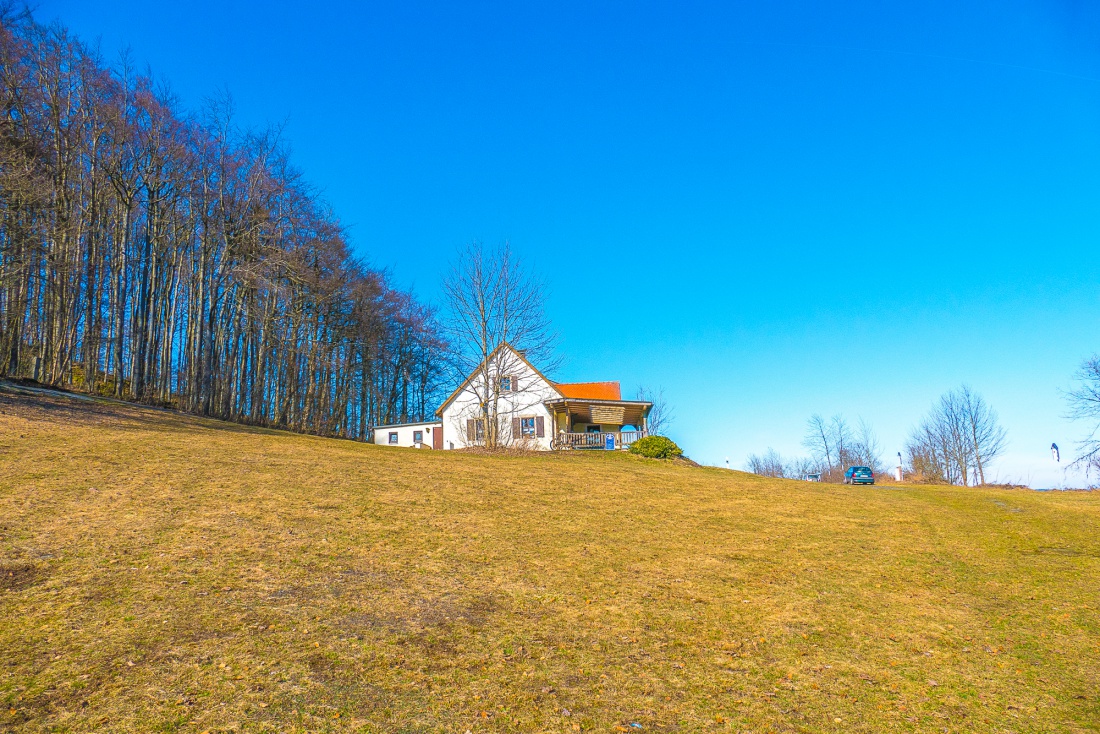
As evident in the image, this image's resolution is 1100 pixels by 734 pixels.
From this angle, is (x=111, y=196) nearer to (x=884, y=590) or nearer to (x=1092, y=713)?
(x=884, y=590)

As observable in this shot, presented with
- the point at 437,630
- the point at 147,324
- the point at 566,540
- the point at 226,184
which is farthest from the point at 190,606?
the point at 226,184

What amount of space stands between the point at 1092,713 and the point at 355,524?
Result: 9.25 m

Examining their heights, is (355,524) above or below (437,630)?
above

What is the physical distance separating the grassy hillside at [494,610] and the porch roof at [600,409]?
20000mm

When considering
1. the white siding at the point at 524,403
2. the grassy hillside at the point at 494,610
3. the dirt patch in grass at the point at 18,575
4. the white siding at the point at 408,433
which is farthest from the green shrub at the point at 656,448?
the dirt patch in grass at the point at 18,575

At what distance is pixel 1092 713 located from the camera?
16.9 feet

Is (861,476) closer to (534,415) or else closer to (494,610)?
(534,415)

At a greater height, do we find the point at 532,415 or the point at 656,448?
the point at 532,415

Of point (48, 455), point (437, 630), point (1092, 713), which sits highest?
point (48, 455)

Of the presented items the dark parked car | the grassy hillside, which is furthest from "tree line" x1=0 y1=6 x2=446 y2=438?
the dark parked car

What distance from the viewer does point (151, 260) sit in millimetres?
26250

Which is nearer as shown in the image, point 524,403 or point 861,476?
point 861,476

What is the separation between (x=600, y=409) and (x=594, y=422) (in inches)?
46.8

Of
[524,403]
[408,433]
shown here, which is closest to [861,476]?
[524,403]
